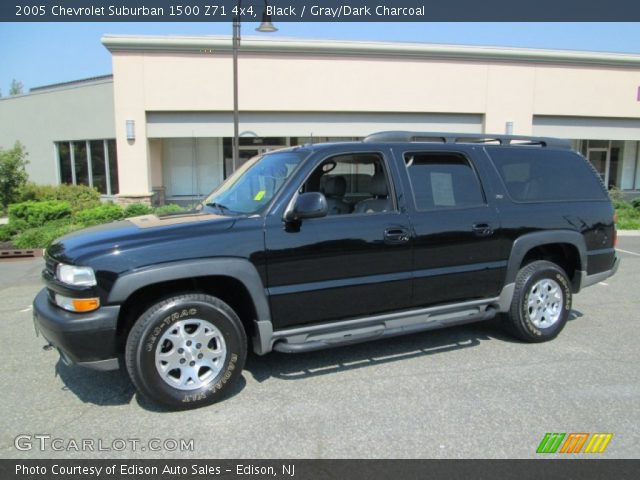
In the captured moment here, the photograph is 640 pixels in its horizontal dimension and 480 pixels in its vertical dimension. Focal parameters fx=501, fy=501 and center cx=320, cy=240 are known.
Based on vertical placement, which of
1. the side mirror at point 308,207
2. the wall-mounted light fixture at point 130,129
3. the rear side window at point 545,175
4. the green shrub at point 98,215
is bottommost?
the green shrub at point 98,215

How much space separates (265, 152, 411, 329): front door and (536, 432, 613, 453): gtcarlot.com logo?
4.99 feet

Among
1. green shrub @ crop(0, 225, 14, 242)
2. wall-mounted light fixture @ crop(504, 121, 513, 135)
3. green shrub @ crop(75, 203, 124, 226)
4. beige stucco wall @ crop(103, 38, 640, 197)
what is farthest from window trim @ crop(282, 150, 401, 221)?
wall-mounted light fixture @ crop(504, 121, 513, 135)

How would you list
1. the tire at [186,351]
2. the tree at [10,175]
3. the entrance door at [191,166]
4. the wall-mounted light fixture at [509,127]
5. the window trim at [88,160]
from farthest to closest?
the window trim at [88,160] → the entrance door at [191,166] → the wall-mounted light fixture at [509,127] → the tree at [10,175] → the tire at [186,351]

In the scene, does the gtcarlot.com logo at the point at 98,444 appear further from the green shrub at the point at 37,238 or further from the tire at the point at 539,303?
the green shrub at the point at 37,238

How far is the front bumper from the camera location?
3355mm

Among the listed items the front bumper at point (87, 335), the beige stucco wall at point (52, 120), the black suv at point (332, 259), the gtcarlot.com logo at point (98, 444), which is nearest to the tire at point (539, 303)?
the black suv at point (332, 259)

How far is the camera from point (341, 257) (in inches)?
157

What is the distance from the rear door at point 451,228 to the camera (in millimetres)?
4324

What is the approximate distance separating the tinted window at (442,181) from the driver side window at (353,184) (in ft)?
0.88

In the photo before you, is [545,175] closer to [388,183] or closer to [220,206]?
[388,183]

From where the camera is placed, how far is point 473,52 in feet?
60.3
